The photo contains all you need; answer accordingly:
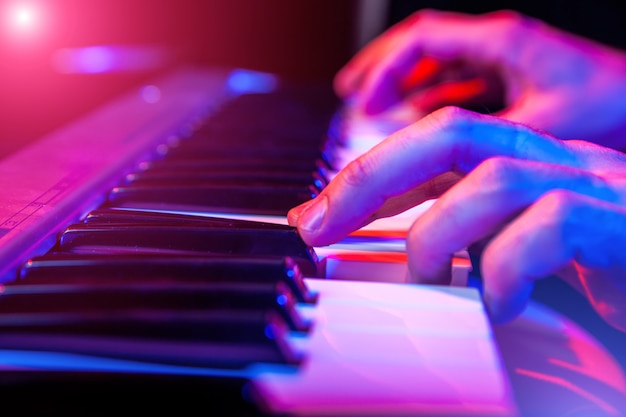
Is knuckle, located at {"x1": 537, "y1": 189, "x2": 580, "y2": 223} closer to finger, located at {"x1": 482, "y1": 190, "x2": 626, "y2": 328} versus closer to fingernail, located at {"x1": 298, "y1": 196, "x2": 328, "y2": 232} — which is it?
finger, located at {"x1": 482, "y1": 190, "x2": 626, "y2": 328}

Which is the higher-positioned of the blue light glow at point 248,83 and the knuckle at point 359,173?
the blue light glow at point 248,83

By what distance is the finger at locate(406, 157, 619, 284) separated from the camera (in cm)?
62

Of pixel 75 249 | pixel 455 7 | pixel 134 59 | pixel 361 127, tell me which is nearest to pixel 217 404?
pixel 75 249

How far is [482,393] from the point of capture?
0.50 metres

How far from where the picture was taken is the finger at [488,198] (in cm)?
62

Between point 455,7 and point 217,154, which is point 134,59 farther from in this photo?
point 455,7

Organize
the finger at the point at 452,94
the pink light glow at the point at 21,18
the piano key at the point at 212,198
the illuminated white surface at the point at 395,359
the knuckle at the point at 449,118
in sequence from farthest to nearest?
the finger at the point at 452,94 → the pink light glow at the point at 21,18 → the piano key at the point at 212,198 → the knuckle at the point at 449,118 → the illuminated white surface at the point at 395,359

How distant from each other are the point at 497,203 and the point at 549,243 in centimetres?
6

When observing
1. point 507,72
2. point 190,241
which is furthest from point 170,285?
point 507,72

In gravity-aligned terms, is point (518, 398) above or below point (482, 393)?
below

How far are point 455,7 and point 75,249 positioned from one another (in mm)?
2691

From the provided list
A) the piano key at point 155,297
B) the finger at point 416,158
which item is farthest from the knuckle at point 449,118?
the piano key at point 155,297

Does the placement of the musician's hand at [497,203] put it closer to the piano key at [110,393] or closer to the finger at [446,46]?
the piano key at [110,393]

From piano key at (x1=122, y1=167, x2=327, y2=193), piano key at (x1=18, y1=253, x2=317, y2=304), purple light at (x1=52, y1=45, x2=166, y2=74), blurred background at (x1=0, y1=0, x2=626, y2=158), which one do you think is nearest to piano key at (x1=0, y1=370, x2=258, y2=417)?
piano key at (x1=18, y1=253, x2=317, y2=304)
